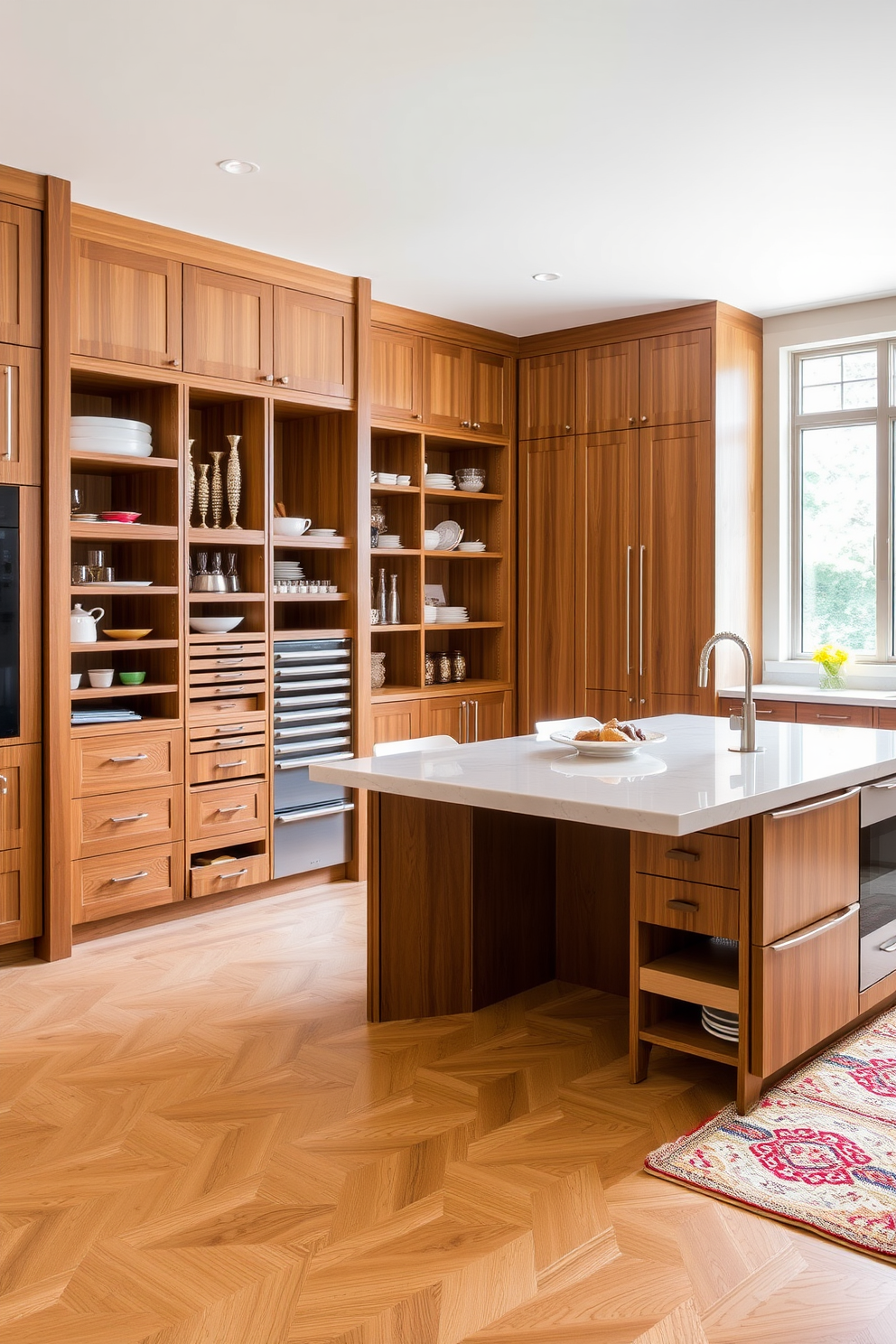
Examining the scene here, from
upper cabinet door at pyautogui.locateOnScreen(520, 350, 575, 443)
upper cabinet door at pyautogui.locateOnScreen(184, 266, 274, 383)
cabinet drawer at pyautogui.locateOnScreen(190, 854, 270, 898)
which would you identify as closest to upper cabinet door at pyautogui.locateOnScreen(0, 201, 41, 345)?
upper cabinet door at pyautogui.locateOnScreen(184, 266, 274, 383)

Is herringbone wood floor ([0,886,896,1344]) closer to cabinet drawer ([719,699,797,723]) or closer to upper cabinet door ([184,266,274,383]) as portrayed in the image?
cabinet drawer ([719,699,797,723])

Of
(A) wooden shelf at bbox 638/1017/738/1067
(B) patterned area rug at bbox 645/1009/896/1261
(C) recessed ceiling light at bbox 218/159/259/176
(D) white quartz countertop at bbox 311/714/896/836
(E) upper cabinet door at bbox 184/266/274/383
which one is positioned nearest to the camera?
(B) patterned area rug at bbox 645/1009/896/1261

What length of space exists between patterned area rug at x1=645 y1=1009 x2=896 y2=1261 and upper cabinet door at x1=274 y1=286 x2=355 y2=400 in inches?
134

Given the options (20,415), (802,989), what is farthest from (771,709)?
(20,415)

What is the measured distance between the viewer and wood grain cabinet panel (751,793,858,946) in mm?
2609

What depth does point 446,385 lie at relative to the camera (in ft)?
18.9

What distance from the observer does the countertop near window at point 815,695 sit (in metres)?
4.96

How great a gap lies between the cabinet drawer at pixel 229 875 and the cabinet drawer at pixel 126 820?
21cm

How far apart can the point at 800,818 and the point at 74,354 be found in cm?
297

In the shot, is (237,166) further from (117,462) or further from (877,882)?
(877,882)

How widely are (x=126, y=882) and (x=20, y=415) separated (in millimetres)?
1750

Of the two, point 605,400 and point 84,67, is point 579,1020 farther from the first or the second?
point 605,400

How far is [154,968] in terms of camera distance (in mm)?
3938

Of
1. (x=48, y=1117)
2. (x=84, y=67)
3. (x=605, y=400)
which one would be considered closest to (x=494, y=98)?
(x=84, y=67)
